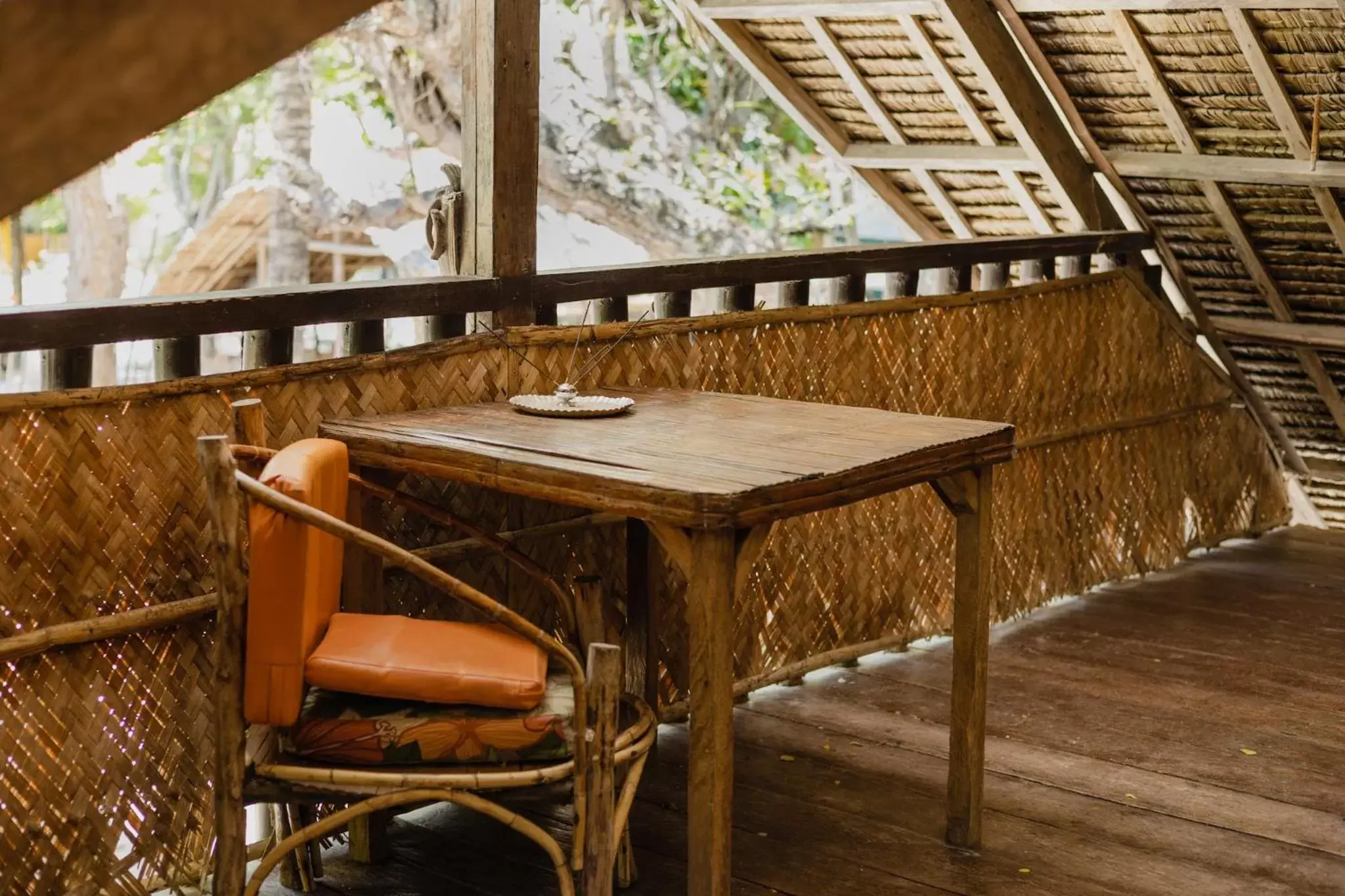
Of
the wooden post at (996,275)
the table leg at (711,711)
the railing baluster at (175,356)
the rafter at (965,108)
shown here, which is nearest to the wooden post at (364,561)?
the railing baluster at (175,356)

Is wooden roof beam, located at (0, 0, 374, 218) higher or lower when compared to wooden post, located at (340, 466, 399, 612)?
higher

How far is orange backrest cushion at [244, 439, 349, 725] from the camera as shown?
209cm

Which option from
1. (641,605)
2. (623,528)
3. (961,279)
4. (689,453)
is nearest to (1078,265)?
(961,279)

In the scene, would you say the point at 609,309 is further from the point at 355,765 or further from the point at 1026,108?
the point at 1026,108

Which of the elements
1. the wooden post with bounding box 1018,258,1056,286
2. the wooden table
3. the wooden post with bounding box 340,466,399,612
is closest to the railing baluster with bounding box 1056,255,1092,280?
the wooden post with bounding box 1018,258,1056,286

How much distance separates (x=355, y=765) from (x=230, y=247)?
11580 mm

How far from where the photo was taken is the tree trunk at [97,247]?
38.1ft

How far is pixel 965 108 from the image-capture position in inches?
207

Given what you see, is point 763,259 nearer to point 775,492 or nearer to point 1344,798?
point 775,492

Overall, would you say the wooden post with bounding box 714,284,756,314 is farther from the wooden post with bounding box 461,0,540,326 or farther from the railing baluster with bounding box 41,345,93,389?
the railing baluster with bounding box 41,345,93,389

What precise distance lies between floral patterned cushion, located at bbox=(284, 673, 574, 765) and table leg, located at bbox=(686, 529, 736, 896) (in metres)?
0.25

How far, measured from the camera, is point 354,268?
13.5 m

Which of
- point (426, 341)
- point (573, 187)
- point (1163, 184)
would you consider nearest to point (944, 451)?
point (426, 341)

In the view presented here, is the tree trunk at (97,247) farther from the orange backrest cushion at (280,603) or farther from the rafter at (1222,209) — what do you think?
the orange backrest cushion at (280,603)
